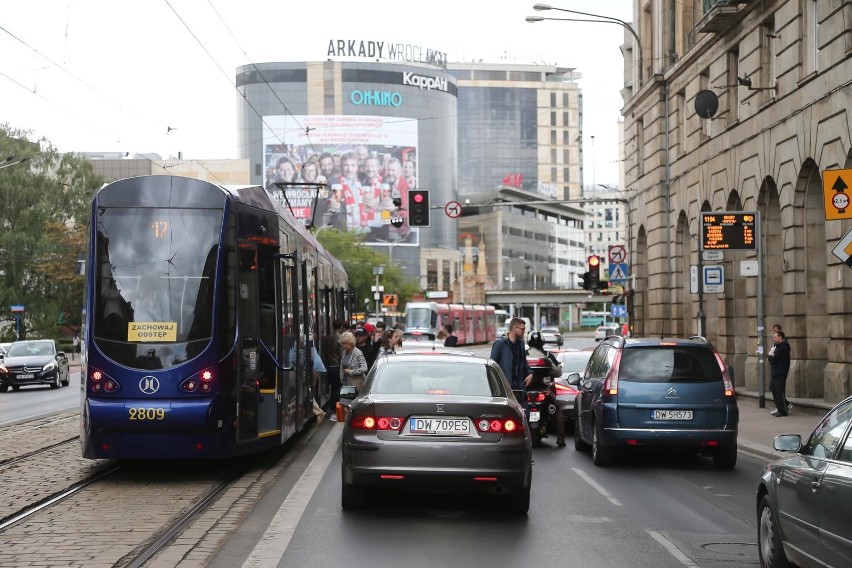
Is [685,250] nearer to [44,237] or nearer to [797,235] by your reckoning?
[797,235]

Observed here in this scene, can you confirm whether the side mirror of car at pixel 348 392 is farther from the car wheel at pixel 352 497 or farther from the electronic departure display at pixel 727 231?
the electronic departure display at pixel 727 231

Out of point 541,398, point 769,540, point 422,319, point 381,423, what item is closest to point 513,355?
point 541,398

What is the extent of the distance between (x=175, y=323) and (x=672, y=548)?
6.22 meters

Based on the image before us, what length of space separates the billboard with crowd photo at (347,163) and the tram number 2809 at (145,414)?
119 metres

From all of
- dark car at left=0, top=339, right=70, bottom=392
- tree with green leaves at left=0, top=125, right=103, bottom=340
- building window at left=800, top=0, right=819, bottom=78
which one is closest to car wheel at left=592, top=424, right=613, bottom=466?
building window at left=800, top=0, right=819, bottom=78

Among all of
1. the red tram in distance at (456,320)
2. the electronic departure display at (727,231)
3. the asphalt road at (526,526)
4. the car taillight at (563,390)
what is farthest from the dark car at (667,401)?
the red tram in distance at (456,320)

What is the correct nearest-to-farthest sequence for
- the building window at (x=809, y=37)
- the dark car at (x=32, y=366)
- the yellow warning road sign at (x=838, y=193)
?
the yellow warning road sign at (x=838, y=193)
the building window at (x=809, y=37)
the dark car at (x=32, y=366)

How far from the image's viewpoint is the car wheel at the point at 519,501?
10.5 meters

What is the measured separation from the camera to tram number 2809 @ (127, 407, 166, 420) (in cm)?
1276

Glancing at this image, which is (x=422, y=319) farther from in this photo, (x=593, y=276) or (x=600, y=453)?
(x=600, y=453)

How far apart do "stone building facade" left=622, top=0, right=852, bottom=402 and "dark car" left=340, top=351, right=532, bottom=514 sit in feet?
41.7

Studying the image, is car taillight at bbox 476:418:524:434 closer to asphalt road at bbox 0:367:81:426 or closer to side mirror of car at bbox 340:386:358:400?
side mirror of car at bbox 340:386:358:400

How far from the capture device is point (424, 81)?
143250 millimetres

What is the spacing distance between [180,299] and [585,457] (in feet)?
20.6
